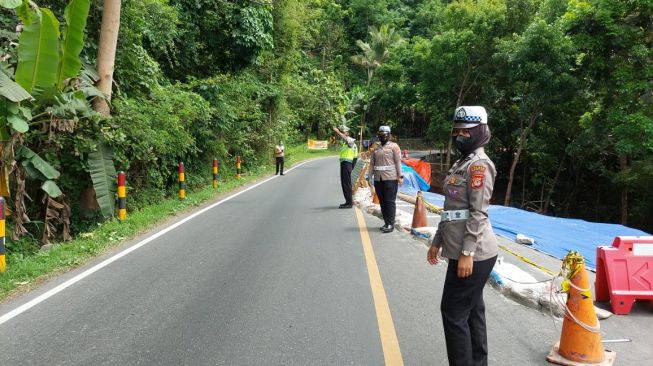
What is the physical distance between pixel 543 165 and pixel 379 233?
857 inches

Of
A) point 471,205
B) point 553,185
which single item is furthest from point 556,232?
point 553,185

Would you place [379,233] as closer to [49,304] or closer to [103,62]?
[49,304]

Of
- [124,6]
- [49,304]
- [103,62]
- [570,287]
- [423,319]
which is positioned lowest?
[49,304]

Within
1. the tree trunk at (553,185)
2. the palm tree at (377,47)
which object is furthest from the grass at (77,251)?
the palm tree at (377,47)

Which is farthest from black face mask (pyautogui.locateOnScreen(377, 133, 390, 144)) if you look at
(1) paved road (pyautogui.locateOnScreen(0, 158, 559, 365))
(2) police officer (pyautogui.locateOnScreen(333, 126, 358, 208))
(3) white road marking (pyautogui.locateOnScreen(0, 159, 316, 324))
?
(3) white road marking (pyautogui.locateOnScreen(0, 159, 316, 324))

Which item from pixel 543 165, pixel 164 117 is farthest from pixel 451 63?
pixel 164 117

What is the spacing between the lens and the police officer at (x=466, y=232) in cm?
346

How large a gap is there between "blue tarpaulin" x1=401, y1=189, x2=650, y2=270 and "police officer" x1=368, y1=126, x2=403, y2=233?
2210 mm

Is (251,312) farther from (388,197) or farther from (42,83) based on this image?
(42,83)

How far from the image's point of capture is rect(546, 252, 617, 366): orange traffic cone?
403 cm

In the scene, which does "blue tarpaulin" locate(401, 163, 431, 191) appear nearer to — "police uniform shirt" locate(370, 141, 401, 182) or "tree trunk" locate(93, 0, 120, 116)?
"police uniform shirt" locate(370, 141, 401, 182)

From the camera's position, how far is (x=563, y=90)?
21562 mm

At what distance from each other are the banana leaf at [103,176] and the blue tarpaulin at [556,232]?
761cm

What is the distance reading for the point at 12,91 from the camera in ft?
25.3
